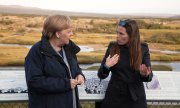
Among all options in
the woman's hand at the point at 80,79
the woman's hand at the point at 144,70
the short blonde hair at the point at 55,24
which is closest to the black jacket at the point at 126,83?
the woman's hand at the point at 144,70

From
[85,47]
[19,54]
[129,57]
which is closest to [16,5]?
[19,54]

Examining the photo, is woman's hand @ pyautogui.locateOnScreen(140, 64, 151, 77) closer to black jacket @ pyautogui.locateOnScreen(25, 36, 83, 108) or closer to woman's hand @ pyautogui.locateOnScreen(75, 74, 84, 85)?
woman's hand @ pyautogui.locateOnScreen(75, 74, 84, 85)

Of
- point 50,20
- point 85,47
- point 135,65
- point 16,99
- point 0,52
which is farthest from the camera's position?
point 85,47

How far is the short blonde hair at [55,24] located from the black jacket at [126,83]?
754mm

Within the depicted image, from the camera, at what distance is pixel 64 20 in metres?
2.67

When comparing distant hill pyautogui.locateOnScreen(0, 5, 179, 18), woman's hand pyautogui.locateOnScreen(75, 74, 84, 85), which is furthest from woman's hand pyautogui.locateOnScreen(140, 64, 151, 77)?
distant hill pyautogui.locateOnScreen(0, 5, 179, 18)

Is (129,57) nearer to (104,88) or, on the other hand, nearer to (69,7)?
(104,88)

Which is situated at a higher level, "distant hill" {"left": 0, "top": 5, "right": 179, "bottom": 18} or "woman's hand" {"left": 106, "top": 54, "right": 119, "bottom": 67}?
"distant hill" {"left": 0, "top": 5, "right": 179, "bottom": 18}

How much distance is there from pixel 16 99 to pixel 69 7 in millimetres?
1747

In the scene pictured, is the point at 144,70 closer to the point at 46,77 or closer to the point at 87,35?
the point at 46,77

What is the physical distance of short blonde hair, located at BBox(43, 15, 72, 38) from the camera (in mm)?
2648

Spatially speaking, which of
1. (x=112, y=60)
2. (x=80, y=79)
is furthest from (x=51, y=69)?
(x=112, y=60)

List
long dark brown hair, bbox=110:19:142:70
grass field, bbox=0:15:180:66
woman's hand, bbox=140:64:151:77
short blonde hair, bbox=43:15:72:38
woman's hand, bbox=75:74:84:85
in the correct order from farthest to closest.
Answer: grass field, bbox=0:15:180:66
long dark brown hair, bbox=110:19:142:70
woman's hand, bbox=140:64:151:77
woman's hand, bbox=75:74:84:85
short blonde hair, bbox=43:15:72:38

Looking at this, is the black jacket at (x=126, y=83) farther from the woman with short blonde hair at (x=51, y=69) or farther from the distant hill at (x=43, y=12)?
the distant hill at (x=43, y=12)
